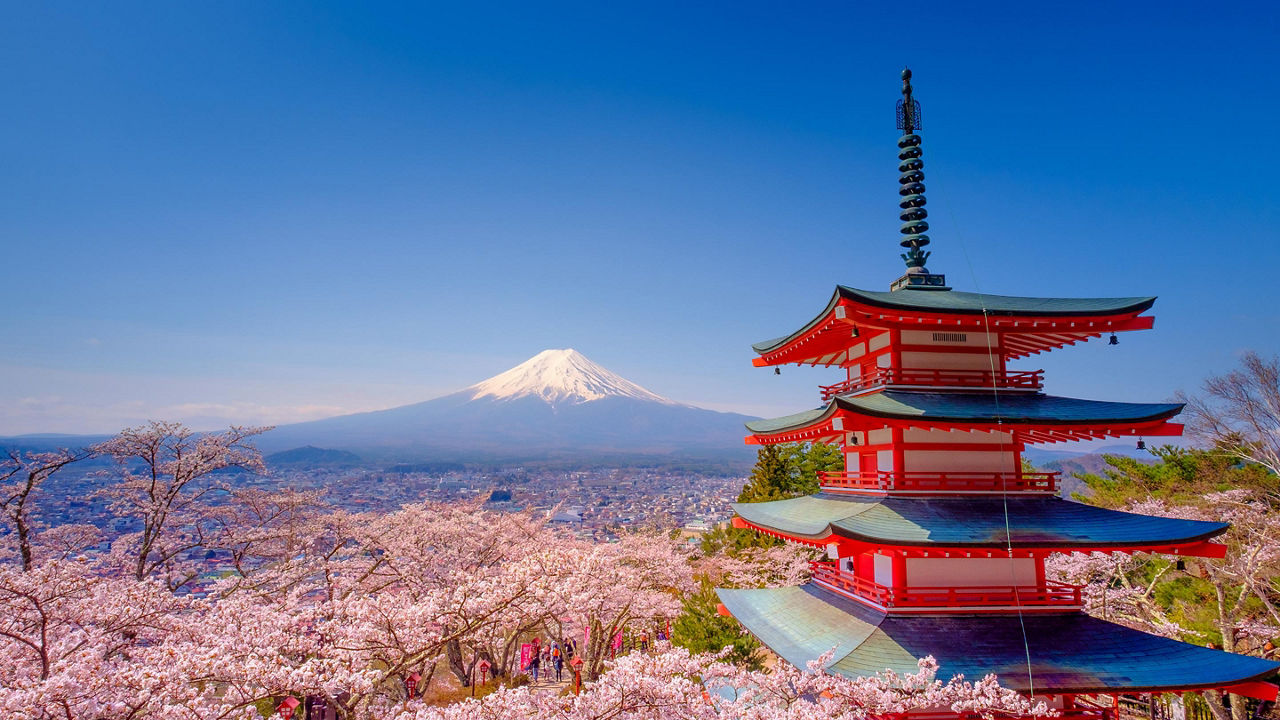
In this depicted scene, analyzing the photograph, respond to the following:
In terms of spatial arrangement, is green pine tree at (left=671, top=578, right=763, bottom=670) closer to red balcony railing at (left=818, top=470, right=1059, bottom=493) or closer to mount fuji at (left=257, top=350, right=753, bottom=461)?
red balcony railing at (left=818, top=470, right=1059, bottom=493)

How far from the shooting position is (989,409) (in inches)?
337

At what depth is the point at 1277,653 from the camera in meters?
13.5

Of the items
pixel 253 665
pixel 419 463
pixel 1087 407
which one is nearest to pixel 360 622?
pixel 253 665

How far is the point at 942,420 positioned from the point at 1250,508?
14.2m

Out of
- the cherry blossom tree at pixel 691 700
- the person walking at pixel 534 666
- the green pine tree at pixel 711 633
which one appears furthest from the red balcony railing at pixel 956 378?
the person walking at pixel 534 666

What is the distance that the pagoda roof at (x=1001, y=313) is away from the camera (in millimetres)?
8398

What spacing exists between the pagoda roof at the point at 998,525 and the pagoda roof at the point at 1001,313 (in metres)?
2.54

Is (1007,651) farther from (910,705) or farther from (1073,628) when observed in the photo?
(910,705)

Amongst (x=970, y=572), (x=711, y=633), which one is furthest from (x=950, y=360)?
(x=711, y=633)

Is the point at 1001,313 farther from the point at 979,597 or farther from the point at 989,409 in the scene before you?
the point at 979,597

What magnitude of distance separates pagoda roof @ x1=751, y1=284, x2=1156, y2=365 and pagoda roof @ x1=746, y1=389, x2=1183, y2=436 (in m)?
1.04

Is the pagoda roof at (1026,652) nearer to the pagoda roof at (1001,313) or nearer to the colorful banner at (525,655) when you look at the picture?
the pagoda roof at (1001,313)

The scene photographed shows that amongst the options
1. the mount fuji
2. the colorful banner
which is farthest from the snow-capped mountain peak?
the colorful banner

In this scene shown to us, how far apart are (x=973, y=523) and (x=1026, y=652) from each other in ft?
5.24
